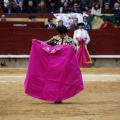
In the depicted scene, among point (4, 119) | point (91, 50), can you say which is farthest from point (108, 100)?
point (91, 50)

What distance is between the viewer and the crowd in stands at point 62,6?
17391mm

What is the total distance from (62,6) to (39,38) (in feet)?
3.45

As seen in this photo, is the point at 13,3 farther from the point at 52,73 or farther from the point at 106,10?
the point at 52,73

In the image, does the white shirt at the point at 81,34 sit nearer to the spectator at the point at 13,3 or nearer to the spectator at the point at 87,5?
the spectator at the point at 87,5

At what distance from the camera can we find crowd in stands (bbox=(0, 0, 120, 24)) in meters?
17.4

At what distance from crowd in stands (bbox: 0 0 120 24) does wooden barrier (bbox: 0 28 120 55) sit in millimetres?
519

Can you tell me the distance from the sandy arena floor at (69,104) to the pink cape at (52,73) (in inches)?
6.9

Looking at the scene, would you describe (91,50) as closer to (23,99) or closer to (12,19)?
(12,19)

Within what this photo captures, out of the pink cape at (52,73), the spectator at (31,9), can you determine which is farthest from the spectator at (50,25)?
the pink cape at (52,73)

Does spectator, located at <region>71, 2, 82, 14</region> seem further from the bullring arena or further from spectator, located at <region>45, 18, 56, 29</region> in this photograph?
spectator, located at <region>45, 18, 56, 29</region>

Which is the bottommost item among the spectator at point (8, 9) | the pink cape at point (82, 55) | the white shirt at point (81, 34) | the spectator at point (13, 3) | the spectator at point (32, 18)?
the pink cape at point (82, 55)

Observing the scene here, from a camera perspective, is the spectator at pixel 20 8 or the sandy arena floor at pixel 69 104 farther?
the spectator at pixel 20 8

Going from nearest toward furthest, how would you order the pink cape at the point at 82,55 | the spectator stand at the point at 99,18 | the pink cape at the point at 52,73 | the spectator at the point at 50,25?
the pink cape at the point at 52,73 → the pink cape at the point at 82,55 → the spectator stand at the point at 99,18 → the spectator at the point at 50,25

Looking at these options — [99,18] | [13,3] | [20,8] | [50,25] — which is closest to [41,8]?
[50,25]
